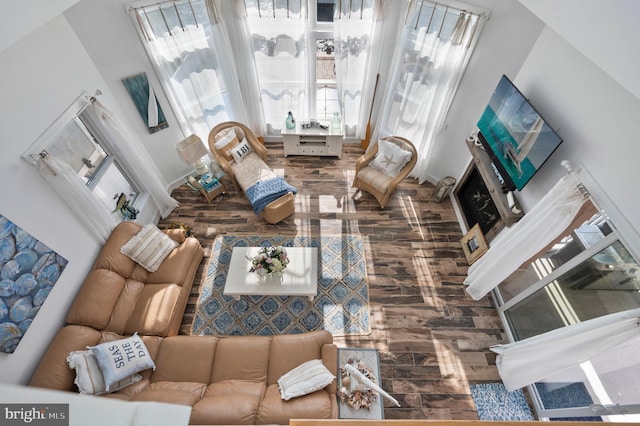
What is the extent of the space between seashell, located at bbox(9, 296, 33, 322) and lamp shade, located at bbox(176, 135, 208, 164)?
2.48 meters

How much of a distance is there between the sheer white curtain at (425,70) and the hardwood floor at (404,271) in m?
0.91

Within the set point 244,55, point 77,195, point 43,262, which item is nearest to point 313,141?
point 244,55

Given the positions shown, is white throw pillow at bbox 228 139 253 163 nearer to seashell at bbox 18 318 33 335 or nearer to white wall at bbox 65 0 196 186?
white wall at bbox 65 0 196 186

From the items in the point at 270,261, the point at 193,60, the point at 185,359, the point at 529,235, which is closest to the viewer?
the point at 529,235

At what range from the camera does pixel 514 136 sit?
3256mm

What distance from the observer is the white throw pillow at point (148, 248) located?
3648mm

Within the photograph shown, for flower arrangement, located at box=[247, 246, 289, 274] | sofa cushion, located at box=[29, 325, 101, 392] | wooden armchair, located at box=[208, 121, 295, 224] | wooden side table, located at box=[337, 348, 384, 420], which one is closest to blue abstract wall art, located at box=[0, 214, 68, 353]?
sofa cushion, located at box=[29, 325, 101, 392]

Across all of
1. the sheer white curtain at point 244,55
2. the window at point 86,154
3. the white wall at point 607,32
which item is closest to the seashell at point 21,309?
the window at point 86,154

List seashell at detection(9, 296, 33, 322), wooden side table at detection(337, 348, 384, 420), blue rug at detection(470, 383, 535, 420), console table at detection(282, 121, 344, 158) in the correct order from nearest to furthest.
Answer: seashell at detection(9, 296, 33, 322), wooden side table at detection(337, 348, 384, 420), blue rug at detection(470, 383, 535, 420), console table at detection(282, 121, 344, 158)

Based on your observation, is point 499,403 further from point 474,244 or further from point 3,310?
point 3,310

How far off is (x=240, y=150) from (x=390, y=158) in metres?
2.38

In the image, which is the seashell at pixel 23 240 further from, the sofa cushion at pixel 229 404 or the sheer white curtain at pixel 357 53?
the sheer white curtain at pixel 357 53

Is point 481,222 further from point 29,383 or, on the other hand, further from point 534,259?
point 29,383

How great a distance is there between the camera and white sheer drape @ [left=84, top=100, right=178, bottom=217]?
3.60m
